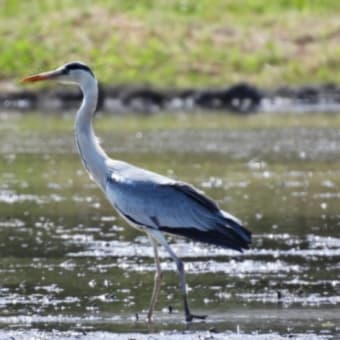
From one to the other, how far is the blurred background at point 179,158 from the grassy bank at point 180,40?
82 mm

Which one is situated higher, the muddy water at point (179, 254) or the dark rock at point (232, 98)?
the dark rock at point (232, 98)

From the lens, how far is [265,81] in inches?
1842

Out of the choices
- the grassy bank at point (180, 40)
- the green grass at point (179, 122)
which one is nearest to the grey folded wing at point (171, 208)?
the green grass at point (179, 122)

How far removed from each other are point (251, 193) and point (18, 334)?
10.3 m

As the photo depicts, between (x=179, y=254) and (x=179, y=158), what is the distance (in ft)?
38.3

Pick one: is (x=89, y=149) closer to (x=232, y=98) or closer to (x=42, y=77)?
(x=42, y=77)

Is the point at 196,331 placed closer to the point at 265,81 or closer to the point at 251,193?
the point at 251,193

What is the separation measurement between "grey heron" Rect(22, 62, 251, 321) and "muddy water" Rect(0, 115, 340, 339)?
0.58m

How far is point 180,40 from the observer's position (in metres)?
51.9

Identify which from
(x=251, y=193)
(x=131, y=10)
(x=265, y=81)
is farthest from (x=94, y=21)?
(x=251, y=193)

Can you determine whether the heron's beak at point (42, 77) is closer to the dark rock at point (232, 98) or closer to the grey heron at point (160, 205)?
the grey heron at point (160, 205)

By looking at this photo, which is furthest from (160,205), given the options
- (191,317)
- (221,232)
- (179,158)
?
(179,158)

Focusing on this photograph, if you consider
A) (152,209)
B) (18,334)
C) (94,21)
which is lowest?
(18,334)

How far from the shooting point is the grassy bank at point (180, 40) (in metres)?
48.2
